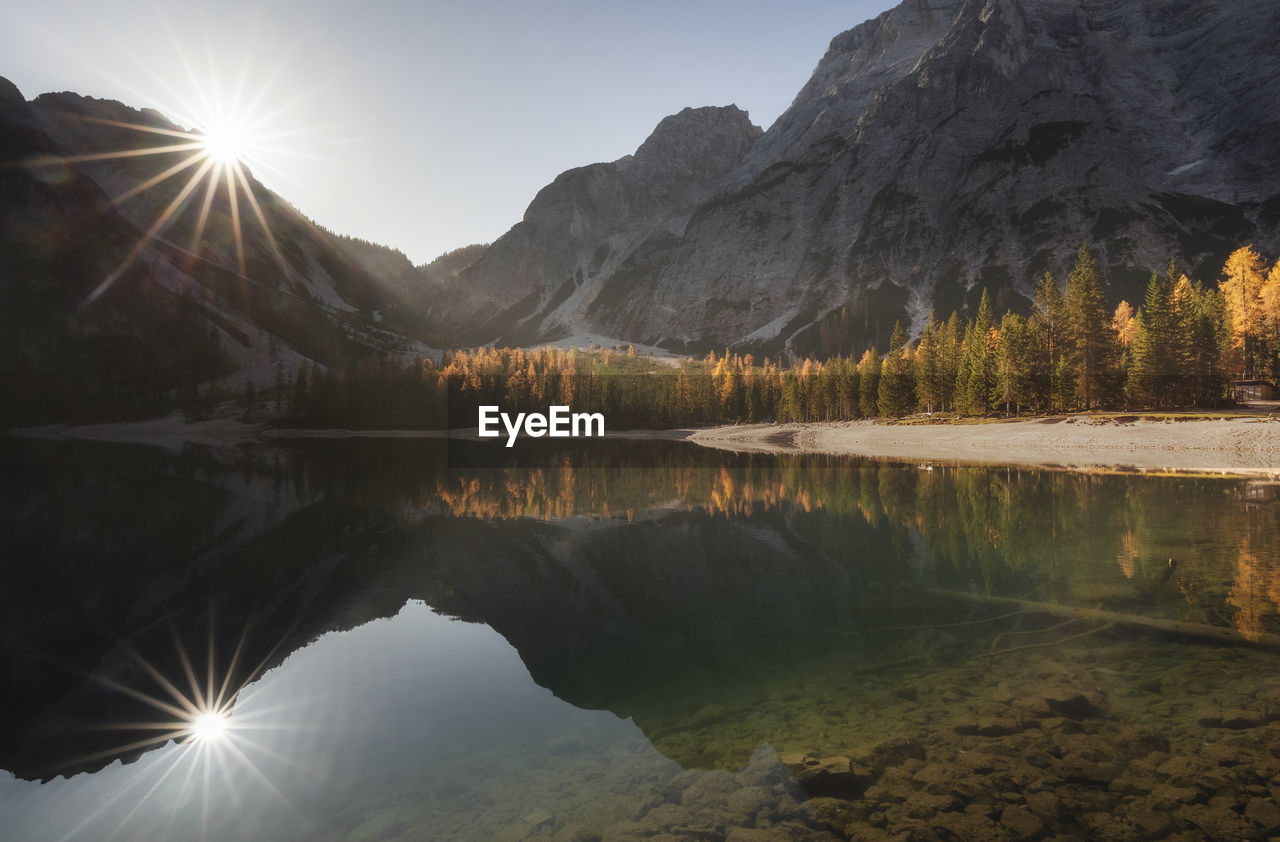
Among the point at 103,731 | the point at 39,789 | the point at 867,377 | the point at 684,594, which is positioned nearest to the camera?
the point at 39,789

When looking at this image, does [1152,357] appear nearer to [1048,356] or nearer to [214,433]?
[1048,356]

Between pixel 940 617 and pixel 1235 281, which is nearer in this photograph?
pixel 940 617

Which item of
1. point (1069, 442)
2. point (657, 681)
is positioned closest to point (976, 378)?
point (1069, 442)

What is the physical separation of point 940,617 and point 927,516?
1560 centimetres

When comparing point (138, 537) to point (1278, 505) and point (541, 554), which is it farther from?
point (1278, 505)

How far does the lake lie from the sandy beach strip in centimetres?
2954

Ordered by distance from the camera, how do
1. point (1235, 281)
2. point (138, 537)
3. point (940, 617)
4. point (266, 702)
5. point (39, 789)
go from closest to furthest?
point (39, 789)
point (266, 702)
point (940, 617)
point (138, 537)
point (1235, 281)

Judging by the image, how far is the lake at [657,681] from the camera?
26.6 feet

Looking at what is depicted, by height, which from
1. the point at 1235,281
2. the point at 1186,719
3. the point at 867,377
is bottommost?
the point at 1186,719

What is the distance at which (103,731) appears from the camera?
1148 cm

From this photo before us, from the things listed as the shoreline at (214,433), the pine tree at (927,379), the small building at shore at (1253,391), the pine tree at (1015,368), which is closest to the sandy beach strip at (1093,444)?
the pine tree at (1015,368)

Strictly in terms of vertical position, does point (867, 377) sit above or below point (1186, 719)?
above

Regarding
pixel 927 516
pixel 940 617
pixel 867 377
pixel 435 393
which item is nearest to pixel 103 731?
pixel 940 617

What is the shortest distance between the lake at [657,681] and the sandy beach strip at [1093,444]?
29541 mm
